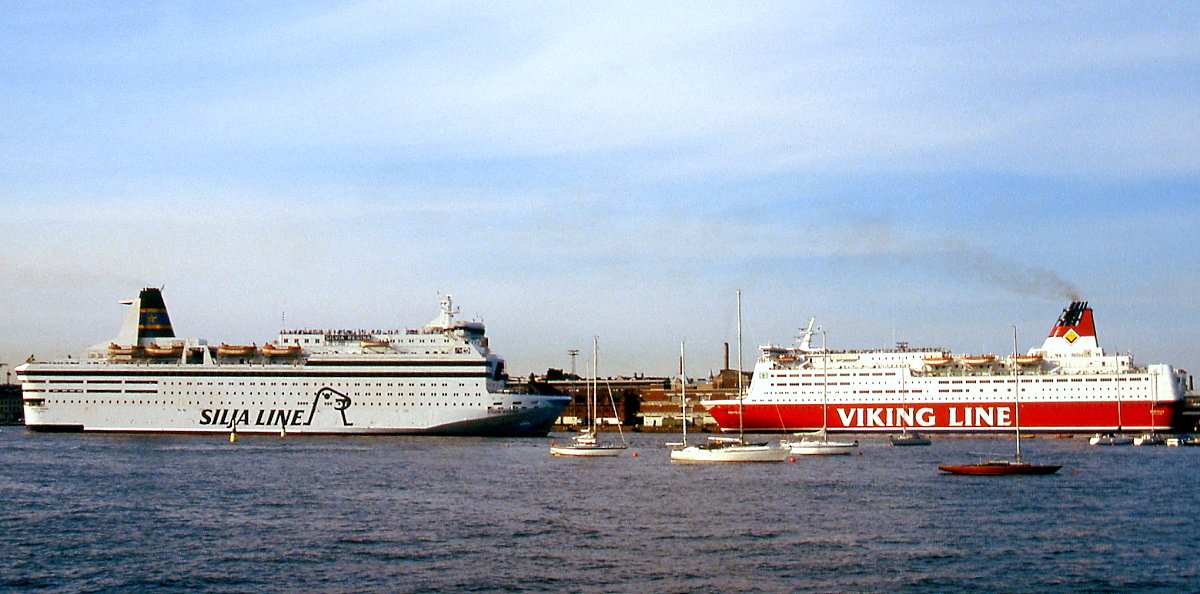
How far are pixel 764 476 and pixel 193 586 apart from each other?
19.6 meters

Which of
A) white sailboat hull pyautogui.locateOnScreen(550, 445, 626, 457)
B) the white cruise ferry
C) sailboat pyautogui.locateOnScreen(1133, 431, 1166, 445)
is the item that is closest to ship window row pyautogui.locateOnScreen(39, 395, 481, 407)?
the white cruise ferry

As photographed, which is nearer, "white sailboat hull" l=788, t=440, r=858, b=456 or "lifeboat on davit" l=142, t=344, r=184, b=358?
"white sailboat hull" l=788, t=440, r=858, b=456

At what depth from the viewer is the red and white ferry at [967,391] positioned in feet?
202

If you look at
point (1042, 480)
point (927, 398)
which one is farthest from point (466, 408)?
point (1042, 480)

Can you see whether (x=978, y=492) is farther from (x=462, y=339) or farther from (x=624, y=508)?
(x=462, y=339)

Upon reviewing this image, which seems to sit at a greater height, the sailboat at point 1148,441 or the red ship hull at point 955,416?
the red ship hull at point 955,416

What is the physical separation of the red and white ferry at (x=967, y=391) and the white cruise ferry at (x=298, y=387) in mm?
13305

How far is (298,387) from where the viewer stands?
2341 inches

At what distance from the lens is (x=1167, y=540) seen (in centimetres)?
2022

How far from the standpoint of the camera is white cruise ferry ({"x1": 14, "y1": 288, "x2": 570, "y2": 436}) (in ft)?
190

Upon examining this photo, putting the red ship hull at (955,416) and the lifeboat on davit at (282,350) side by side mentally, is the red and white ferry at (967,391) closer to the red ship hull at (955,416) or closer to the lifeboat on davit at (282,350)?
the red ship hull at (955,416)

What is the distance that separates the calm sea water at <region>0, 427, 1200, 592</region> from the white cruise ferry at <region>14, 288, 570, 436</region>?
19876 mm

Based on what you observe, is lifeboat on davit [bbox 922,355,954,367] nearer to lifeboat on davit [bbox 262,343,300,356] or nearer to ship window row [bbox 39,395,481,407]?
ship window row [bbox 39,395,481,407]

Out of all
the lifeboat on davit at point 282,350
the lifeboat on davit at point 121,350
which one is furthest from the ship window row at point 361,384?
the lifeboat on davit at point 121,350
